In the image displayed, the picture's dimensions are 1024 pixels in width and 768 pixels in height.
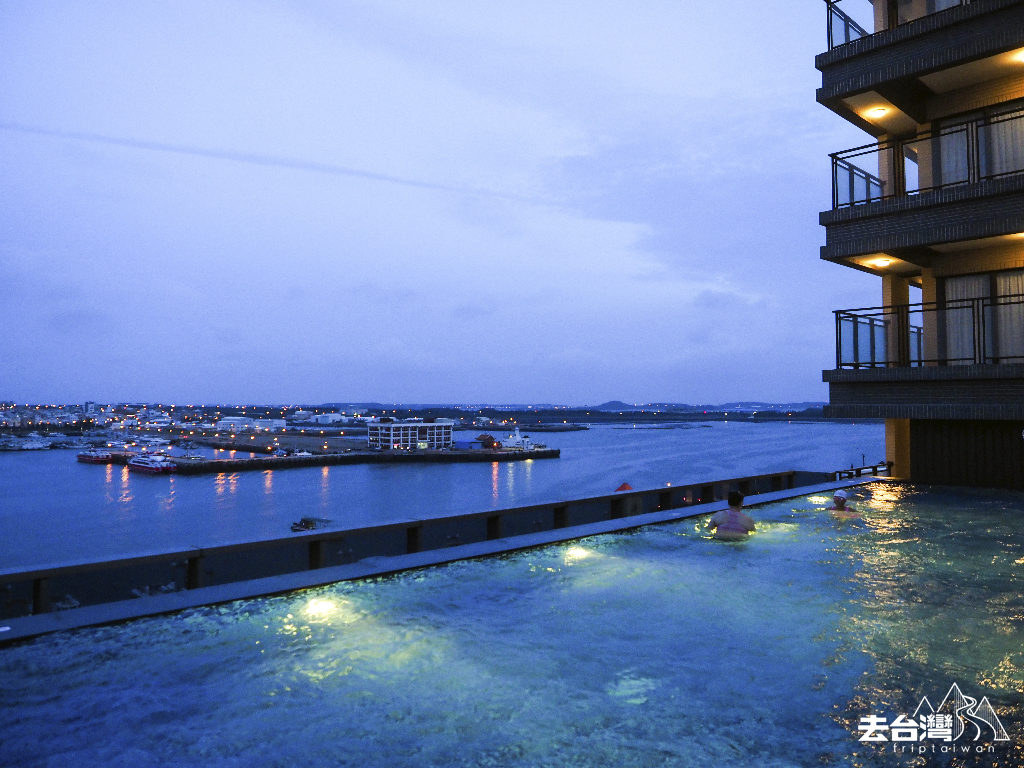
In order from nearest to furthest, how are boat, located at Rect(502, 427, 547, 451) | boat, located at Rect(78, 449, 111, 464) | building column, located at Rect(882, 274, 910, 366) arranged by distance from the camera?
building column, located at Rect(882, 274, 910, 366) < boat, located at Rect(78, 449, 111, 464) < boat, located at Rect(502, 427, 547, 451)

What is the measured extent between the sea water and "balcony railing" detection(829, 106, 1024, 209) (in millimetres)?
28533

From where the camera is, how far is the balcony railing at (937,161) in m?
15.6

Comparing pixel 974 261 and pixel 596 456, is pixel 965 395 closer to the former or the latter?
pixel 974 261

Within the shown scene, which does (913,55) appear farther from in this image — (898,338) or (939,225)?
(898,338)

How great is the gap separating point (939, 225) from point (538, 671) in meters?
16.0

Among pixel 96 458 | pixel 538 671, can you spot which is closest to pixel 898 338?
pixel 538 671

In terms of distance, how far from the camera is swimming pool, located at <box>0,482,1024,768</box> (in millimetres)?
3910

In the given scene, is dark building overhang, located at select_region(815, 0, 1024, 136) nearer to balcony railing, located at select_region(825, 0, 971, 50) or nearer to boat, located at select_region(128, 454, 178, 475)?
balcony railing, located at select_region(825, 0, 971, 50)

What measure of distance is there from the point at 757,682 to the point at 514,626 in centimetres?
220

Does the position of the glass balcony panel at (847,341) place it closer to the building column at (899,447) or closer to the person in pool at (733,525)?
the building column at (899,447)

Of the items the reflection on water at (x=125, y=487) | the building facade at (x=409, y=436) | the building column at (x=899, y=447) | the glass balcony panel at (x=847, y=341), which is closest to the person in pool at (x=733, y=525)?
the glass balcony panel at (x=847, y=341)

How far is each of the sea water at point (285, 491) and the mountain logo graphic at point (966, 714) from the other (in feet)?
125

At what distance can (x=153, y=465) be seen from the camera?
110812mm

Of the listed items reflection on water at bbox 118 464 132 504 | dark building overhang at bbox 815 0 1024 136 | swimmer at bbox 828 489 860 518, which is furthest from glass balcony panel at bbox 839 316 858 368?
reflection on water at bbox 118 464 132 504
